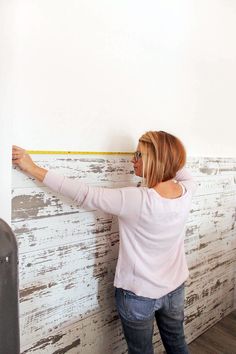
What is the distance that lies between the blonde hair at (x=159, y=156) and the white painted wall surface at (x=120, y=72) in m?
0.25

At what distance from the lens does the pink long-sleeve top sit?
1.34 metres

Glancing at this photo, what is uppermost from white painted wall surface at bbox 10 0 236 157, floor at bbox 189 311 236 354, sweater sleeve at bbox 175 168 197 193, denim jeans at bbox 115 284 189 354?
white painted wall surface at bbox 10 0 236 157

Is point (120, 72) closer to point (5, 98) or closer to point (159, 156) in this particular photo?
point (159, 156)

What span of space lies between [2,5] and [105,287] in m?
1.41

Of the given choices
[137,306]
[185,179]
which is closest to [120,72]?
[185,179]

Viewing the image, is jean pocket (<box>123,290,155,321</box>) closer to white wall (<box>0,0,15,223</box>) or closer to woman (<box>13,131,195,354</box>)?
woman (<box>13,131,195,354</box>)

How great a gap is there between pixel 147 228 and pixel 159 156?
1.10 ft

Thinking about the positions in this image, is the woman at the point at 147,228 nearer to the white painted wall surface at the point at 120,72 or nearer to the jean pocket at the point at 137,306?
the jean pocket at the point at 137,306

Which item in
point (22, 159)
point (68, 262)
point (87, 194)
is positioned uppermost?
point (22, 159)

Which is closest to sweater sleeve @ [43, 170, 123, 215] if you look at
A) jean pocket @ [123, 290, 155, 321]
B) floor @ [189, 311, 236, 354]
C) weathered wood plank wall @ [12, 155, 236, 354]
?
weathered wood plank wall @ [12, 155, 236, 354]

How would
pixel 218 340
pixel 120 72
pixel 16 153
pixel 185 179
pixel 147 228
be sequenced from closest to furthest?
pixel 16 153 < pixel 147 228 < pixel 120 72 < pixel 185 179 < pixel 218 340

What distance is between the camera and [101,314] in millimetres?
1729

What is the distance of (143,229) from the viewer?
1407 millimetres

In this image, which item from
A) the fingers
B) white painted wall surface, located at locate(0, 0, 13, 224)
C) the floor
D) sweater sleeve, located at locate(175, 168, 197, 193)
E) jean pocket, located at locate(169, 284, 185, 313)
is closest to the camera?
white painted wall surface, located at locate(0, 0, 13, 224)
